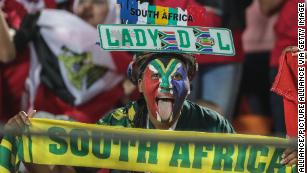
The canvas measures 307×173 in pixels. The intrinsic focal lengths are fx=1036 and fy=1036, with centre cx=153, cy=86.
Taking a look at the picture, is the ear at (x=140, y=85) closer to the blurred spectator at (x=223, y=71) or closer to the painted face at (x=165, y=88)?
the painted face at (x=165, y=88)

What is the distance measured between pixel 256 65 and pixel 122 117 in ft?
5.64

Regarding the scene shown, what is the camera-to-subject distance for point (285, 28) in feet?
17.6

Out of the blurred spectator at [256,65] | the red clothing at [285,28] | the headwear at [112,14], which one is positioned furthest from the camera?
the blurred spectator at [256,65]

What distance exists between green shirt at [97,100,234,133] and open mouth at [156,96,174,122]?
0.18ft

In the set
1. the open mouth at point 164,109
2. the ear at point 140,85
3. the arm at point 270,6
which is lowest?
the open mouth at point 164,109

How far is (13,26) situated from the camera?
17.9 ft

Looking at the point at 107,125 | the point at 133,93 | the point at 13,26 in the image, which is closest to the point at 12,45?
the point at 13,26

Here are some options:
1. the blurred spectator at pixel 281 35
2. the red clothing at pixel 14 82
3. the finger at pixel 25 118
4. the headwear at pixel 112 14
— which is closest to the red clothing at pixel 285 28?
the blurred spectator at pixel 281 35

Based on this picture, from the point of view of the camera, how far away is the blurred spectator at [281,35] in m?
5.18

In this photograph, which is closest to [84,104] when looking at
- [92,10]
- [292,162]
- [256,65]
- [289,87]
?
[92,10]

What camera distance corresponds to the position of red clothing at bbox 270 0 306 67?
524 cm

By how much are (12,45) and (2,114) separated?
39 cm

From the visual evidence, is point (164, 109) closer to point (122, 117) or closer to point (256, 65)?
point (122, 117)

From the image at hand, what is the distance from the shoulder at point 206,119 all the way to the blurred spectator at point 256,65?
1404mm
